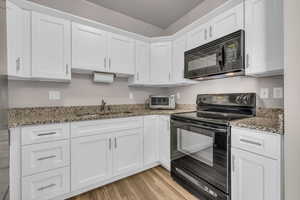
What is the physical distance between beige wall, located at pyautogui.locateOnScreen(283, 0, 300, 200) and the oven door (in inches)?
16.4

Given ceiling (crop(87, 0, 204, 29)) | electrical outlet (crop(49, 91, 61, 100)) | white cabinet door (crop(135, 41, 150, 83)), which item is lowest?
electrical outlet (crop(49, 91, 61, 100))

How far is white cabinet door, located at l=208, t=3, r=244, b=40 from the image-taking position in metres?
1.46

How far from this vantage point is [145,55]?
249cm

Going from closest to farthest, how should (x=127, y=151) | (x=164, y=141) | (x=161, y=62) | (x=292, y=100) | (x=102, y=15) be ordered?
1. (x=292, y=100)
2. (x=127, y=151)
3. (x=164, y=141)
4. (x=102, y=15)
5. (x=161, y=62)

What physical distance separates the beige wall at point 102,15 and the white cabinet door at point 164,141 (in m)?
1.96

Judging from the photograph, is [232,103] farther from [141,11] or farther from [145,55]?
[141,11]

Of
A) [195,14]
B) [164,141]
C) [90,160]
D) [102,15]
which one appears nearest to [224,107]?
[164,141]

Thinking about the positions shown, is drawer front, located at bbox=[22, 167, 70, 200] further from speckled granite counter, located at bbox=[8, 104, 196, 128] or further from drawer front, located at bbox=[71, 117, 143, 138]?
speckled granite counter, located at bbox=[8, 104, 196, 128]

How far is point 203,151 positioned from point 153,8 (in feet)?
8.22

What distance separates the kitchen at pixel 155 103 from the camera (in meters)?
1.21

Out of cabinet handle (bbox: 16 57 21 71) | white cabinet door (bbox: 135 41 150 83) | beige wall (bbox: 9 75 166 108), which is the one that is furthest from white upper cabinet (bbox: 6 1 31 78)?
white cabinet door (bbox: 135 41 150 83)

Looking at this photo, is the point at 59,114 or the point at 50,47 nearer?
the point at 50,47

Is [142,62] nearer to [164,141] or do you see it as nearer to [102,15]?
[102,15]

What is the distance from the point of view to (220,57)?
155 centimetres
